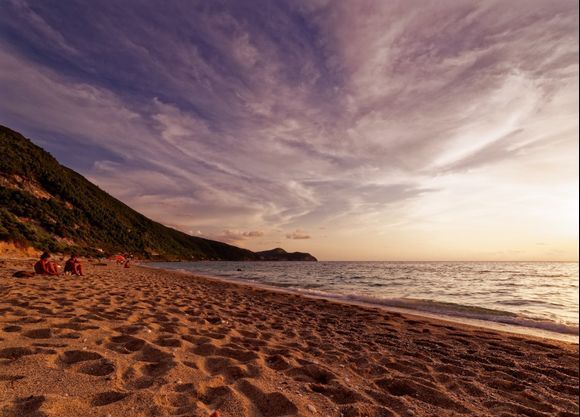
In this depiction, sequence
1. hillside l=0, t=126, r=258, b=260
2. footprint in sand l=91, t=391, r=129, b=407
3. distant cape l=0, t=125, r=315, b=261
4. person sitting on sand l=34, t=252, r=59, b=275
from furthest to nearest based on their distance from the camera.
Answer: hillside l=0, t=126, r=258, b=260
distant cape l=0, t=125, r=315, b=261
person sitting on sand l=34, t=252, r=59, b=275
footprint in sand l=91, t=391, r=129, b=407

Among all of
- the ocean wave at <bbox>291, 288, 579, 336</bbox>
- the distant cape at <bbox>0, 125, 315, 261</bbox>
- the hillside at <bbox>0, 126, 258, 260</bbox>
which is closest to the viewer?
the ocean wave at <bbox>291, 288, 579, 336</bbox>

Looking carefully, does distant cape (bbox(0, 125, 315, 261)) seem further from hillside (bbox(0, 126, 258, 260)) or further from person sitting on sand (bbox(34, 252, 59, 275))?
person sitting on sand (bbox(34, 252, 59, 275))

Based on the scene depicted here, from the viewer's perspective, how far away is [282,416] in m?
3.09

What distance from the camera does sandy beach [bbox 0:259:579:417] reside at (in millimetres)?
3082

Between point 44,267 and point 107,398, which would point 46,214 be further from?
point 107,398

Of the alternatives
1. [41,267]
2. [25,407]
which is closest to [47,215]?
[41,267]

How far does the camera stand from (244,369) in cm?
416

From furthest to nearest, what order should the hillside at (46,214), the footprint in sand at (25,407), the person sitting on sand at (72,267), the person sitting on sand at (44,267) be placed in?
the hillside at (46,214), the person sitting on sand at (72,267), the person sitting on sand at (44,267), the footprint in sand at (25,407)

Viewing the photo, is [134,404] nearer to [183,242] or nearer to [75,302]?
[75,302]

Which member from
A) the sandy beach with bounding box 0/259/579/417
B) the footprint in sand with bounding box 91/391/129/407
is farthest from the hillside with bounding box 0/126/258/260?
the footprint in sand with bounding box 91/391/129/407

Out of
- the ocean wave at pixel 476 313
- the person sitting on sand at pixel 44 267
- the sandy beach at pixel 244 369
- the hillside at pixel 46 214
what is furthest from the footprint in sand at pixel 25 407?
the hillside at pixel 46 214

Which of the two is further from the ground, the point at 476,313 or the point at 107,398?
the point at 107,398

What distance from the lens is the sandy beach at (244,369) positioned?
121 inches

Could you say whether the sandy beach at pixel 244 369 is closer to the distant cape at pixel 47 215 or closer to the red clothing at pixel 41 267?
the red clothing at pixel 41 267
